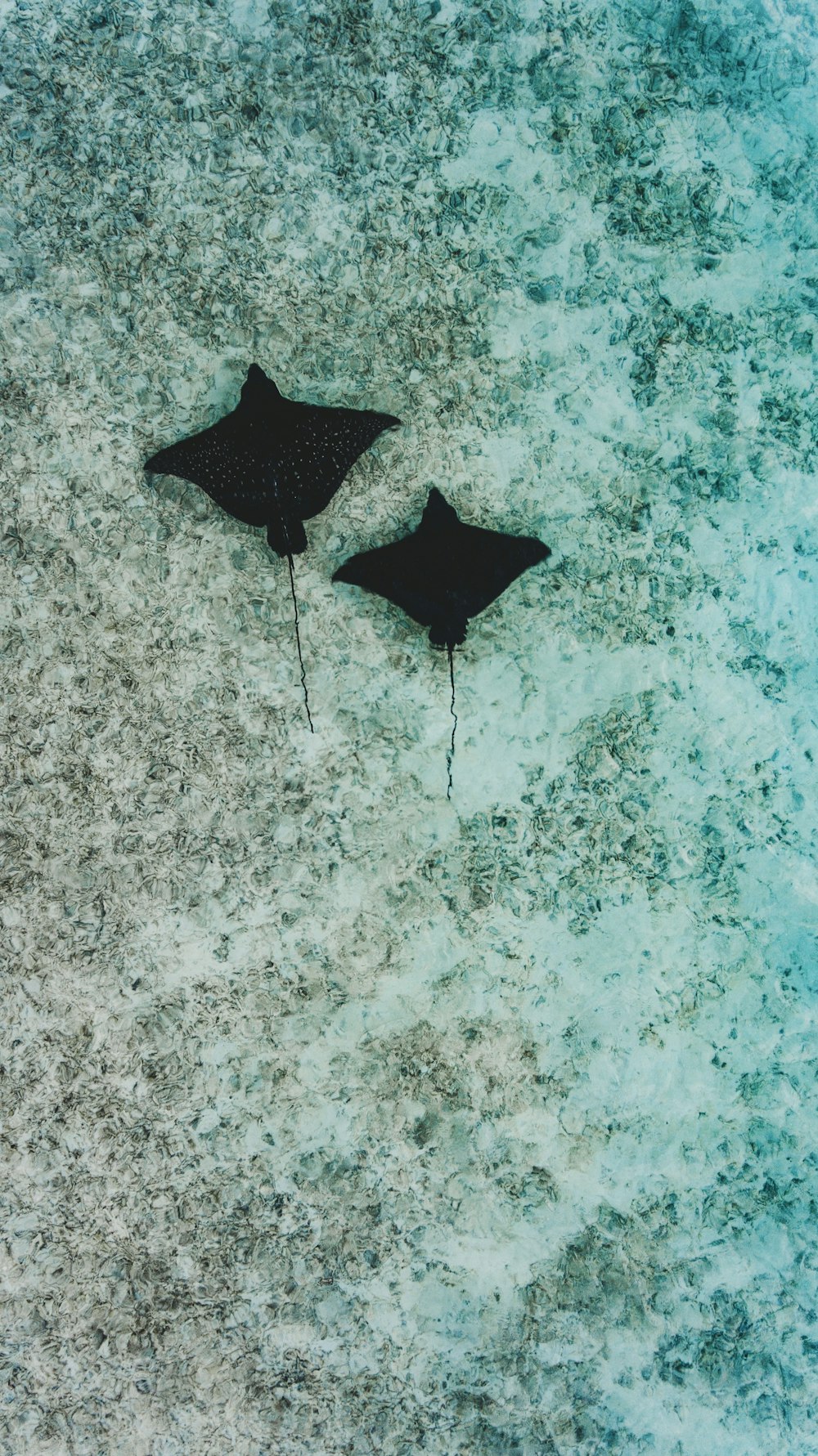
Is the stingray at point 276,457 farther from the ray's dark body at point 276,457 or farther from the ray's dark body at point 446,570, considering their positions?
the ray's dark body at point 446,570

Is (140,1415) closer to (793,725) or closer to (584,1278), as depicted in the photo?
(584,1278)

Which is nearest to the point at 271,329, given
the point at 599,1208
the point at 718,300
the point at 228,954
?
the point at 718,300

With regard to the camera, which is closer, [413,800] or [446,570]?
[446,570]

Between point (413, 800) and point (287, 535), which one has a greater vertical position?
point (287, 535)

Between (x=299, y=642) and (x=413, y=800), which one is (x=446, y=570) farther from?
(x=413, y=800)

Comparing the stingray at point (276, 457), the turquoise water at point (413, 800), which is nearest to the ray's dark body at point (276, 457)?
the stingray at point (276, 457)

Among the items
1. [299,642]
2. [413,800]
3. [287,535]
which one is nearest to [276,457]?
[287,535]

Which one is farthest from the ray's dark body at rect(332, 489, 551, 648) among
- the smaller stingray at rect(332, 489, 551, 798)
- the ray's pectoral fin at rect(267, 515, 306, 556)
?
the ray's pectoral fin at rect(267, 515, 306, 556)
